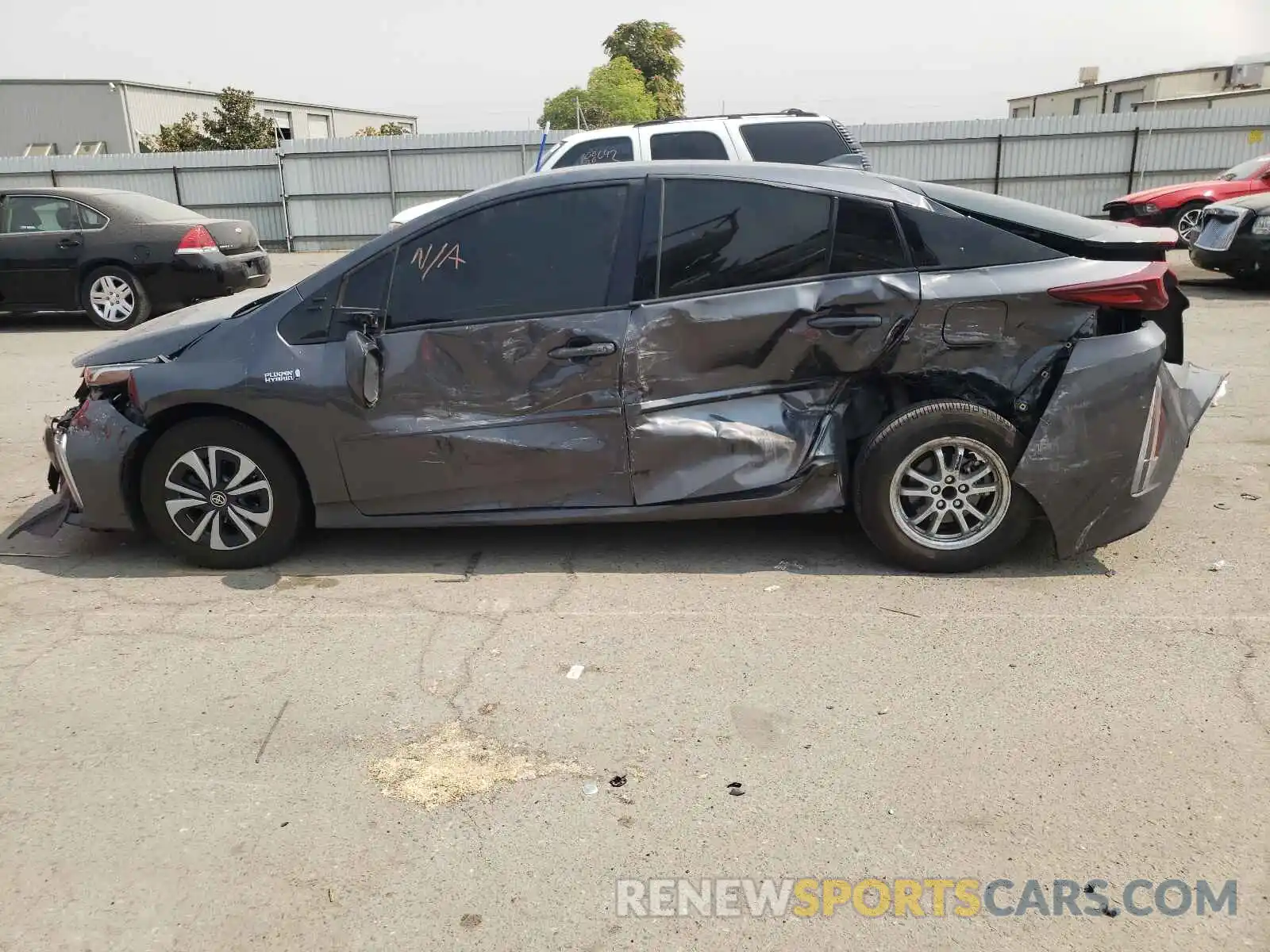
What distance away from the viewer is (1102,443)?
405 cm

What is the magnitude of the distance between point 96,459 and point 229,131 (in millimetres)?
37715

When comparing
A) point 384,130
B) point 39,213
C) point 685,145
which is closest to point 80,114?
point 384,130

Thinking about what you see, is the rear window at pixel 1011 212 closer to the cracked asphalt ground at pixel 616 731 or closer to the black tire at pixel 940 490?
the black tire at pixel 940 490

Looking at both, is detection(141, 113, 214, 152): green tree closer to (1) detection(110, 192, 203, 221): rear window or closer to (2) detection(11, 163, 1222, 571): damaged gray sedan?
(1) detection(110, 192, 203, 221): rear window

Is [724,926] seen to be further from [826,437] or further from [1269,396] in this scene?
[1269,396]

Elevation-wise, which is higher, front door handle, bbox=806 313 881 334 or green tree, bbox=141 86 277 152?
green tree, bbox=141 86 277 152

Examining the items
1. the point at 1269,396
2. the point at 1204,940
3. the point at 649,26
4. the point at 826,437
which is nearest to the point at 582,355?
the point at 826,437

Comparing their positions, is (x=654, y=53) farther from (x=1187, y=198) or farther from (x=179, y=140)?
(x=1187, y=198)

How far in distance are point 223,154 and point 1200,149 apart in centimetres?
2067

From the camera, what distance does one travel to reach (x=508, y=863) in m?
2.65

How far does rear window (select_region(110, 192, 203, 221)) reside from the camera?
468 inches

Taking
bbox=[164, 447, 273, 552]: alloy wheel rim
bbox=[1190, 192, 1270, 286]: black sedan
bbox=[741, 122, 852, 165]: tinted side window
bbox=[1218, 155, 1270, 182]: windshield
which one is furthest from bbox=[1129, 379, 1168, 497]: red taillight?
bbox=[1218, 155, 1270, 182]: windshield

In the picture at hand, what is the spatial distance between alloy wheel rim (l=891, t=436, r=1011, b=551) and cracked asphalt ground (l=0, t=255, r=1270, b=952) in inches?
8.3

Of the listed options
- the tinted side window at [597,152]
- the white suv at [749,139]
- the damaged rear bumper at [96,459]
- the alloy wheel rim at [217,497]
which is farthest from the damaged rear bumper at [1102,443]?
the tinted side window at [597,152]
